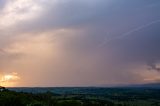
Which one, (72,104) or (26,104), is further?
(72,104)

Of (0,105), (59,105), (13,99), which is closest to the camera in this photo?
(0,105)

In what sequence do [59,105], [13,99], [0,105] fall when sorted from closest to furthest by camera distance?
1. [0,105]
2. [13,99]
3. [59,105]

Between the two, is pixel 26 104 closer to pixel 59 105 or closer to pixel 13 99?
pixel 13 99

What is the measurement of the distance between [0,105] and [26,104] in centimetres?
1389

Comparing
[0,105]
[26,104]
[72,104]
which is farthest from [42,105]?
[72,104]

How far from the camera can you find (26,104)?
529 ft

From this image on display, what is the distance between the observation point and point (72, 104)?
19212 cm

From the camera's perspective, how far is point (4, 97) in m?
168

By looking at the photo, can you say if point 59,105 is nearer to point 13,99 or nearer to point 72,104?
point 72,104

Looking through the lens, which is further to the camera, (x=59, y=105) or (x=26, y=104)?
(x=59, y=105)

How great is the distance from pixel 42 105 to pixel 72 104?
37.2 meters

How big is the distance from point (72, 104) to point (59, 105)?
12.4 m

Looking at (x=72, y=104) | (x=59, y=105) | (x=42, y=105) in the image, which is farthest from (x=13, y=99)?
(x=72, y=104)

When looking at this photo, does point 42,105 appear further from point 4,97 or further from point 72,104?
point 72,104
